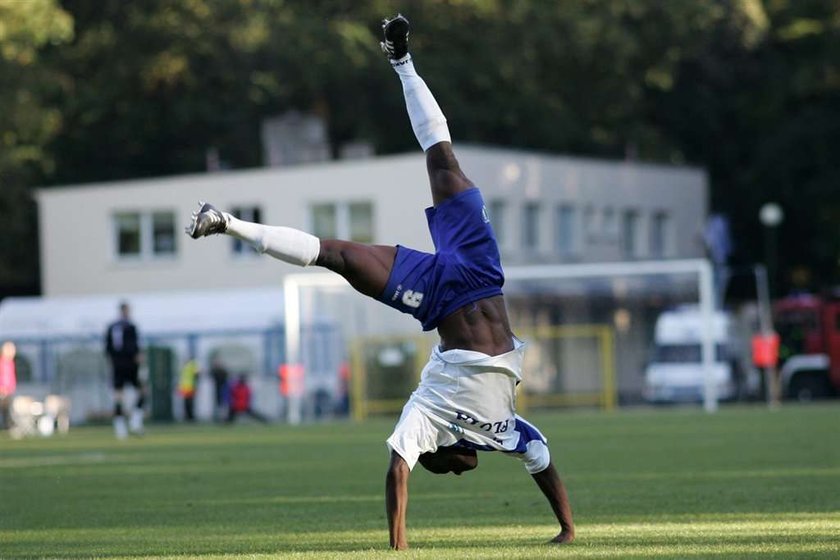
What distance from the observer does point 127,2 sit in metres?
58.5

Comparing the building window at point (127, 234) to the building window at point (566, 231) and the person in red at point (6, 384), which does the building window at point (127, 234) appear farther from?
the person in red at point (6, 384)

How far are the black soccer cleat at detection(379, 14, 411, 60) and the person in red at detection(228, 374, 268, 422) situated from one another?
3146cm

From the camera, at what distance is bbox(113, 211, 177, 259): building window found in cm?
A: 5597

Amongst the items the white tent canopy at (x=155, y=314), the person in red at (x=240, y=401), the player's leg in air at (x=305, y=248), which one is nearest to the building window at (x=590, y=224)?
the white tent canopy at (x=155, y=314)

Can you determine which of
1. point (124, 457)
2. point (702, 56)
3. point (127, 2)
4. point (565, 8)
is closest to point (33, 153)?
point (127, 2)

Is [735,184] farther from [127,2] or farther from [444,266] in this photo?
[444,266]

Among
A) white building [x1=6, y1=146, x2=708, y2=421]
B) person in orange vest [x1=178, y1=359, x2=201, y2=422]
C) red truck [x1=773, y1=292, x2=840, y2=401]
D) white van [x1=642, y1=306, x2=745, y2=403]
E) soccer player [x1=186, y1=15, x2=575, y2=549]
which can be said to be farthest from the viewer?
red truck [x1=773, y1=292, x2=840, y2=401]

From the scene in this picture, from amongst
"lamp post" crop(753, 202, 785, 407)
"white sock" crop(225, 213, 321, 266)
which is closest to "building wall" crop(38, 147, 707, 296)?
"lamp post" crop(753, 202, 785, 407)

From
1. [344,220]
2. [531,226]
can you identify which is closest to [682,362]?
[531,226]

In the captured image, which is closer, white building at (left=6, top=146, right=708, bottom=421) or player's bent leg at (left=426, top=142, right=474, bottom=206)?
player's bent leg at (left=426, top=142, right=474, bottom=206)

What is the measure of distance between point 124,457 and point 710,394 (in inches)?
704

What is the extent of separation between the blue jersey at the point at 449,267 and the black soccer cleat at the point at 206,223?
0.95 metres

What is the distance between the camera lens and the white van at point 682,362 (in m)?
42.7

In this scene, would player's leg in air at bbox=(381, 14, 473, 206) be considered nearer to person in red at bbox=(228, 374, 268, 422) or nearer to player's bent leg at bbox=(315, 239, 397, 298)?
player's bent leg at bbox=(315, 239, 397, 298)
